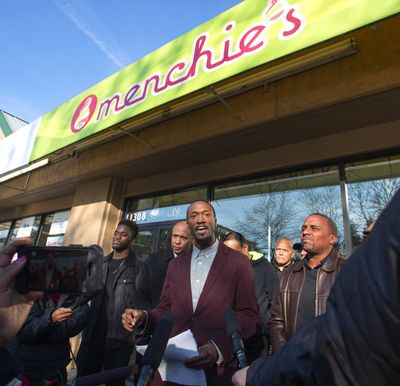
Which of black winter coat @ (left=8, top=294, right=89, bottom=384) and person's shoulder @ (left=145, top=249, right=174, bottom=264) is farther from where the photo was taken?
person's shoulder @ (left=145, top=249, right=174, bottom=264)

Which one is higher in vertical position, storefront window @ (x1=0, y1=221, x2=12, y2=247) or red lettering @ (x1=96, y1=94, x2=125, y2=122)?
red lettering @ (x1=96, y1=94, x2=125, y2=122)

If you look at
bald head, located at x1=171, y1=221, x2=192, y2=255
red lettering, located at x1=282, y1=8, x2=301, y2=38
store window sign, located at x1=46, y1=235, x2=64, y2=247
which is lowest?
Result: bald head, located at x1=171, y1=221, x2=192, y2=255

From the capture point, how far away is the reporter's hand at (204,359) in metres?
1.60

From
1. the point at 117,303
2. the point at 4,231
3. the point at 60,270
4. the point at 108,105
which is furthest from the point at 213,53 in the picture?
the point at 4,231

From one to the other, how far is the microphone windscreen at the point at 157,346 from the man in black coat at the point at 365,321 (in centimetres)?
44

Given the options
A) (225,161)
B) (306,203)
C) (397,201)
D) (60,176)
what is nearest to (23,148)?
(60,176)

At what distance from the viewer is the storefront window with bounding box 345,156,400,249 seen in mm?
4285

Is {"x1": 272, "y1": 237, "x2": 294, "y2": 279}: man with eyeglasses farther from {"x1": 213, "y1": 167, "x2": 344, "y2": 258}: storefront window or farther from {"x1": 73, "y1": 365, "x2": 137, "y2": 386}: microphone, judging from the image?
{"x1": 73, "y1": 365, "x2": 137, "y2": 386}: microphone

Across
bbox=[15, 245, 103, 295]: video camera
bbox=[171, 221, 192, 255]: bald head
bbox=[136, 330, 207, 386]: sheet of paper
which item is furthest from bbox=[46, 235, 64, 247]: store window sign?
bbox=[15, 245, 103, 295]: video camera

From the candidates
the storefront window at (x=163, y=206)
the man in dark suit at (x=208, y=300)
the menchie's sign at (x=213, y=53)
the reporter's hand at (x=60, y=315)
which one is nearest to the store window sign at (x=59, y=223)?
the storefront window at (x=163, y=206)

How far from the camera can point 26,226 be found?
10336 millimetres

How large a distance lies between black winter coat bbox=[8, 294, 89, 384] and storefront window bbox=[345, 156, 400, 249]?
12.3 feet

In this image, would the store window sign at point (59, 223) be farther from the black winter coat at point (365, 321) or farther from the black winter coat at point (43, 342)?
the black winter coat at point (365, 321)

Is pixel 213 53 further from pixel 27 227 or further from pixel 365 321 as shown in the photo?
pixel 27 227
